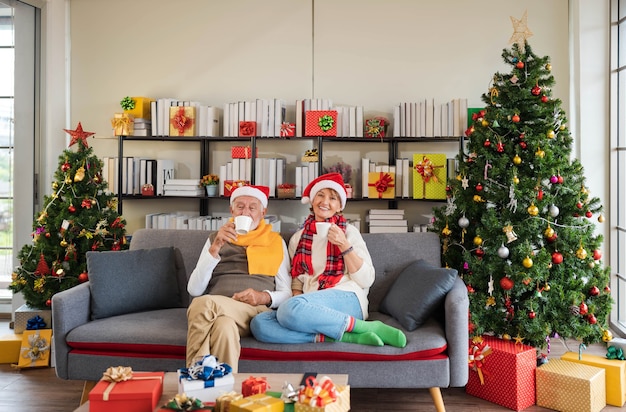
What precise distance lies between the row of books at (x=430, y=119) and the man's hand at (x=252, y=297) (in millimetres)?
2309

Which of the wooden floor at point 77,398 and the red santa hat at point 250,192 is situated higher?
the red santa hat at point 250,192

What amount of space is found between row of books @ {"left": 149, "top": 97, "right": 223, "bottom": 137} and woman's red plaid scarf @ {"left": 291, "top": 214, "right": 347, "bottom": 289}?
2095 millimetres

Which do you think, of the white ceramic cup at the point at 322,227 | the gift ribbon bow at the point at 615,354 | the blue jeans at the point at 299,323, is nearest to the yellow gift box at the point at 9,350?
the blue jeans at the point at 299,323

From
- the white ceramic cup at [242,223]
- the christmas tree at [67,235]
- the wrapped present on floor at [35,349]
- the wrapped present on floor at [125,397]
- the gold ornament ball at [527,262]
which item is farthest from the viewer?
the christmas tree at [67,235]

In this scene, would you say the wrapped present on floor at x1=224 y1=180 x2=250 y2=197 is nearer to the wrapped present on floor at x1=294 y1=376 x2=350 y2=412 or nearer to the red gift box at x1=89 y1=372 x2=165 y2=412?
the red gift box at x1=89 y1=372 x2=165 y2=412

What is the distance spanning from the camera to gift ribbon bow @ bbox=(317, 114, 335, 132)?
5.25 meters

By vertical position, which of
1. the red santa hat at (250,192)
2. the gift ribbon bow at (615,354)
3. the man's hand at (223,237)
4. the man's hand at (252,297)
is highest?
the red santa hat at (250,192)

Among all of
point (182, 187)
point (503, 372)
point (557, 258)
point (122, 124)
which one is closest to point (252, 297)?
point (503, 372)

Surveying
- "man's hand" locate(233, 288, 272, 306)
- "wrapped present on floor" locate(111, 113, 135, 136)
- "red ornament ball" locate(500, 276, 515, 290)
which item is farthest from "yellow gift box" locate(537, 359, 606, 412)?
"wrapped present on floor" locate(111, 113, 135, 136)

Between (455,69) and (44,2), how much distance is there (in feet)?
11.3

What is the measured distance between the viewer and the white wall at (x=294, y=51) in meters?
5.46

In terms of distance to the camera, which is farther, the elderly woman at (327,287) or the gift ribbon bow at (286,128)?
the gift ribbon bow at (286,128)

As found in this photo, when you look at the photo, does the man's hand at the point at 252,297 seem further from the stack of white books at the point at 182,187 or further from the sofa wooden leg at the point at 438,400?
the stack of white books at the point at 182,187

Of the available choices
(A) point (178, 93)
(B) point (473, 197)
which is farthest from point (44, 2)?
(B) point (473, 197)
